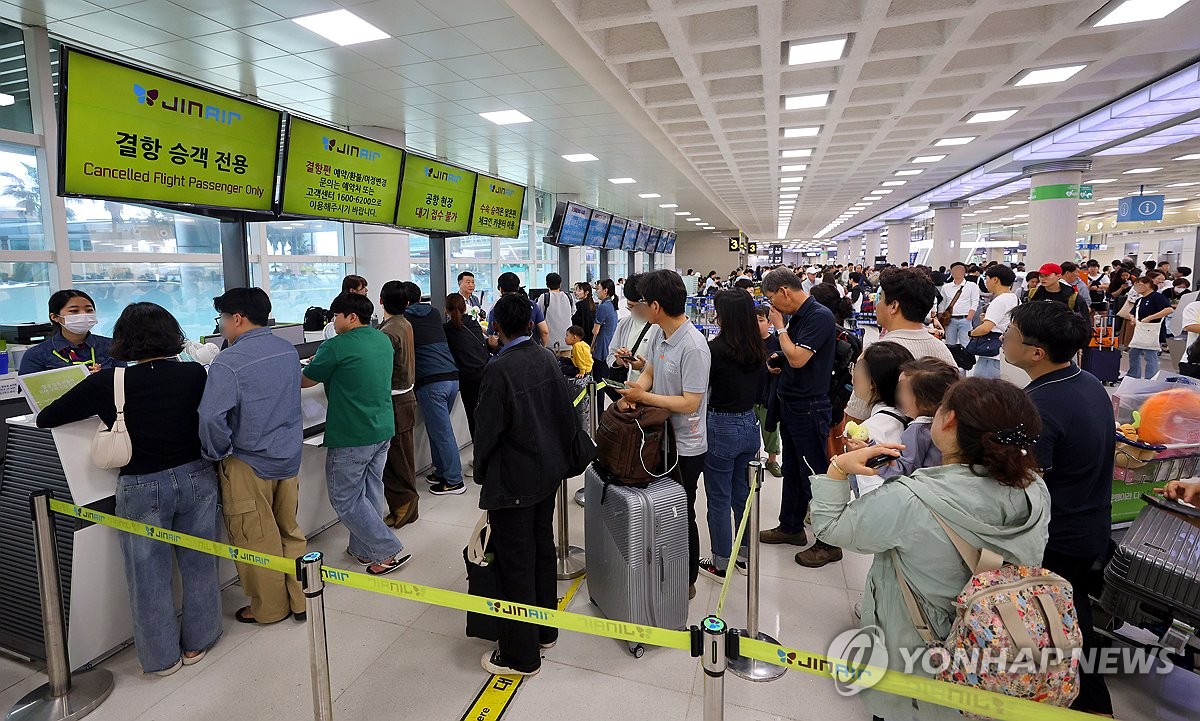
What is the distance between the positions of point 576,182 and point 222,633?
34.1 feet

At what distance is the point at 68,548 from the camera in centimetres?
260

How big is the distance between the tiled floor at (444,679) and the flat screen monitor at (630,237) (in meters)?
12.5

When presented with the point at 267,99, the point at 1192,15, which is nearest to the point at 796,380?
the point at 1192,15

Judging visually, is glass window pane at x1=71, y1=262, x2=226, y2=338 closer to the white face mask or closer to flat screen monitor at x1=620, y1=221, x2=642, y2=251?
the white face mask

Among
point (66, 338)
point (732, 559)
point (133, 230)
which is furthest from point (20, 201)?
point (732, 559)

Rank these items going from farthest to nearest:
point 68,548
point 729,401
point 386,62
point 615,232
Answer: point 615,232
point 386,62
point 729,401
point 68,548

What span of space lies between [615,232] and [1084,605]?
41.4 ft

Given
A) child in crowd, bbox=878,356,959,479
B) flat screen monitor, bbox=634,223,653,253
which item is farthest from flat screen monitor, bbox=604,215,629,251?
child in crowd, bbox=878,356,959,479

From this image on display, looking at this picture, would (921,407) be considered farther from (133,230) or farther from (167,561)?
(133,230)

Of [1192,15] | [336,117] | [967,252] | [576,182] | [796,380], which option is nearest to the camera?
[796,380]

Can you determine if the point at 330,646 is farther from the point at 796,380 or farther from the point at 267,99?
the point at 267,99

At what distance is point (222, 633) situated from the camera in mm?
3021

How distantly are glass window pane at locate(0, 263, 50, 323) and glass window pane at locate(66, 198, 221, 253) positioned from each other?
1.35ft

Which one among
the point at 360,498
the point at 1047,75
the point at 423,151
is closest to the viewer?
the point at 360,498
